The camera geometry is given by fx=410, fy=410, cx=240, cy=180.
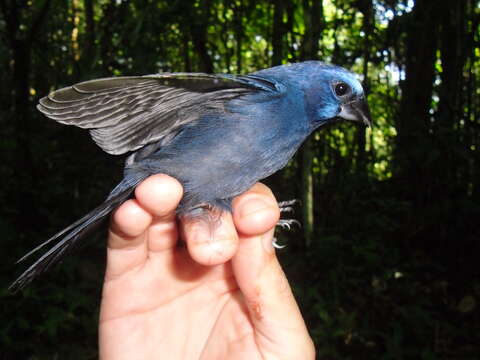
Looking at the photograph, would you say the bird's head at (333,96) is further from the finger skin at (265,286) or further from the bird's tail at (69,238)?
the bird's tail at (69,238)

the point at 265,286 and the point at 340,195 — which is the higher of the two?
the point at 265,286

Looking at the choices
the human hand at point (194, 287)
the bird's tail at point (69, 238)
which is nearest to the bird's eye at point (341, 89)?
the human hand at point (194, 287)

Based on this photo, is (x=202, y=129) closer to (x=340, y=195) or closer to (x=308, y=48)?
(x=308, y=48)

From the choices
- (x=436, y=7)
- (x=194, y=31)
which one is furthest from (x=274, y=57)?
(x=436, y=7)

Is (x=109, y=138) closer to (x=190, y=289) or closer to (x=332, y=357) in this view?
(x=190, y=289)

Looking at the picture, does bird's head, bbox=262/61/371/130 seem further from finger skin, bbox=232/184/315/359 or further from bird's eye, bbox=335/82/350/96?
finger skin, bbox=232/184/315/359

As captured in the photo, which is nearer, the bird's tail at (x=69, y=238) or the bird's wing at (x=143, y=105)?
the bird's wing at (x=143, y=105)

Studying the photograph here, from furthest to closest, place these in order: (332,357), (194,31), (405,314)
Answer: (194,31)
(405,314)
(332,357)

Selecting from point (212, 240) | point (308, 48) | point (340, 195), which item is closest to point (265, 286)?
point (212, 240)
